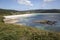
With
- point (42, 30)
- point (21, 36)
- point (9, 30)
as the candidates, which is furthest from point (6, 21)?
point (42, 30)

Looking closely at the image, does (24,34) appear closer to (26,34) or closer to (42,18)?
(26,34)

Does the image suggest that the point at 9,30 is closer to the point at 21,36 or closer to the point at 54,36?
the point at 21,36

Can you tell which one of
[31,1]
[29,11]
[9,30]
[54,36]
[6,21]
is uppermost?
[31,1]

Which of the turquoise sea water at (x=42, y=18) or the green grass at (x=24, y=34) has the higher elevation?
the turquoise sea water at (x=42, y=18)

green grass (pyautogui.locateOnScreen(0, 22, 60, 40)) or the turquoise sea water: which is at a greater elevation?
the turquoise sea water

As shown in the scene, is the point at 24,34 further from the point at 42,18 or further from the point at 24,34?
the point at 42,18

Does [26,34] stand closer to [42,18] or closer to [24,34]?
[24,34]

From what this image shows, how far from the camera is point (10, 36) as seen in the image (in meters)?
2.29

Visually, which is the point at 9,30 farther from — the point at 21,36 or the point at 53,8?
the point at 53,8

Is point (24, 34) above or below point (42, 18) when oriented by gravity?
below

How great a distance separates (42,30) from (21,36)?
1.38ft

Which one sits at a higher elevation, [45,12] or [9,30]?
[45,12]

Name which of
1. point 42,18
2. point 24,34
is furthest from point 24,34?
point 42,18

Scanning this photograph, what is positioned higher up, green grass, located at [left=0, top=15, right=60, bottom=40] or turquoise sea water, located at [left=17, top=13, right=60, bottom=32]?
turquoise sea water, located at [left=17, top=13, right=60, bottom=32]
